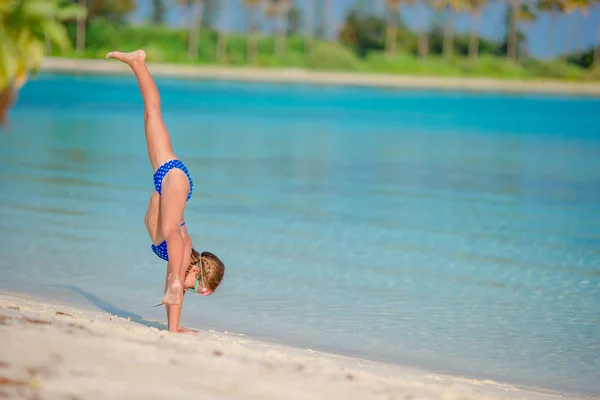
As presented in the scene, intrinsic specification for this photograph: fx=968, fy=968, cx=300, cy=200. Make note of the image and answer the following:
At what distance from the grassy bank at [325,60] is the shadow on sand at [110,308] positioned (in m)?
64.1

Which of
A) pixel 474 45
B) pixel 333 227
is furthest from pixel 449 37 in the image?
pixel 333 227

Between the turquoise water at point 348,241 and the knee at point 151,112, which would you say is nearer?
the knee at point 151,112

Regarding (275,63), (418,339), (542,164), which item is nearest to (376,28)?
(275,63)

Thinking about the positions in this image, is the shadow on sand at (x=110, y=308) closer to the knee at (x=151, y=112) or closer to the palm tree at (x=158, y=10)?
the knee at (x=151, y=112)

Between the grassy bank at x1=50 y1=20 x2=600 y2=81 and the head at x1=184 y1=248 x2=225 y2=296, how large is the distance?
66.4m

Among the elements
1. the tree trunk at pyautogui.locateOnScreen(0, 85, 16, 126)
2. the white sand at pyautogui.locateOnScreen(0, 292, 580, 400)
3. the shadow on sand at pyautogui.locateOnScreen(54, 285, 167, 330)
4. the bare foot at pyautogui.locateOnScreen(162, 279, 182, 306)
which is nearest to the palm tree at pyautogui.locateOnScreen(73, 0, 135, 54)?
the shadow on sand at pyautogui.locateOnScreen(54, 285, 167, 330)

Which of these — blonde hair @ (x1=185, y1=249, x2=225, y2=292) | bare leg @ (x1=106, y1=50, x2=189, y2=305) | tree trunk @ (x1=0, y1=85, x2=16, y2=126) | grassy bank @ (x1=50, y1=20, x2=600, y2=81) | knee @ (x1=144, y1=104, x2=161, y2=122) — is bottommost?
blonde hair @ (x1=185, y1=249, x2=225, y2=292)

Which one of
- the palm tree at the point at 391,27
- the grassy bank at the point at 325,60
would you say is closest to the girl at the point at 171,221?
the grassy bank at the point at 325,60

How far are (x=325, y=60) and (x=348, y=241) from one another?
212 ft

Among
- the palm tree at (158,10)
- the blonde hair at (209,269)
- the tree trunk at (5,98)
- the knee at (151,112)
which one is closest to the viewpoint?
the tree trunk at (5,98)

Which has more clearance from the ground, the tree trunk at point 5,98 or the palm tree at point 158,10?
the palm tree at point 158,10

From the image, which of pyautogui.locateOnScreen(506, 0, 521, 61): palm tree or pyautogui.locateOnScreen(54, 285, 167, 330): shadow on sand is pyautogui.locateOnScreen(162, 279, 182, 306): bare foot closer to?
pyautogui.locateOnScreen(54, 285, 167, 330): shadow on sand

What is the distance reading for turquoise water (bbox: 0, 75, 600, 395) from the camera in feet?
25.2

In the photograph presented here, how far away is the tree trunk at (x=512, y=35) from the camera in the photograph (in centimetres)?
8831
